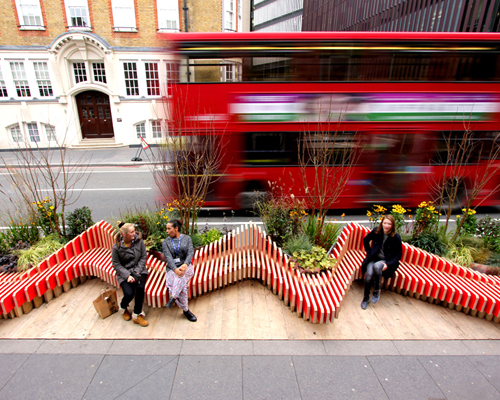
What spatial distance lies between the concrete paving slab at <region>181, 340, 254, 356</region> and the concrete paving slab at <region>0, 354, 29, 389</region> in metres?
1.79

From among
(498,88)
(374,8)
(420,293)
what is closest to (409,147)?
(498,88)

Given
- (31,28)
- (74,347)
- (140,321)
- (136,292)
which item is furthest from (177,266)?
(31,28)

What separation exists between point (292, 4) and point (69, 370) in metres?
42.7

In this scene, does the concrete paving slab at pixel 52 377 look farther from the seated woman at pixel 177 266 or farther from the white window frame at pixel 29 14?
the white window frame at pixel 29 14

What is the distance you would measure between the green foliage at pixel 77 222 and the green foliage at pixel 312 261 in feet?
12.3

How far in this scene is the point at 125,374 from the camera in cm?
310

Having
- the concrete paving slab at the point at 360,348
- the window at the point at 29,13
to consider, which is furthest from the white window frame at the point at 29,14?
the concrete paving slab at the point at 360,348

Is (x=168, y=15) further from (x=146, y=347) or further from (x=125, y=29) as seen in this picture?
(x=146, y=347)

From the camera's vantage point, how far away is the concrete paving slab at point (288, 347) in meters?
3.39

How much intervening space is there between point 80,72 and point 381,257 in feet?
63.0

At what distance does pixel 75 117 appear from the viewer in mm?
17141

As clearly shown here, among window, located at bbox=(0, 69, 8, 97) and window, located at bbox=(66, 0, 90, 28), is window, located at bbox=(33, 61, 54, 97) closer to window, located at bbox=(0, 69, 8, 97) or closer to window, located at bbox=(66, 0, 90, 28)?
window, located at bbox=(0, 69, 8, 97)

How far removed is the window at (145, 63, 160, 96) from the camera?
676 inches

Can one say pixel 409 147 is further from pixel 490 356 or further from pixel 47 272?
pixel 47 272
